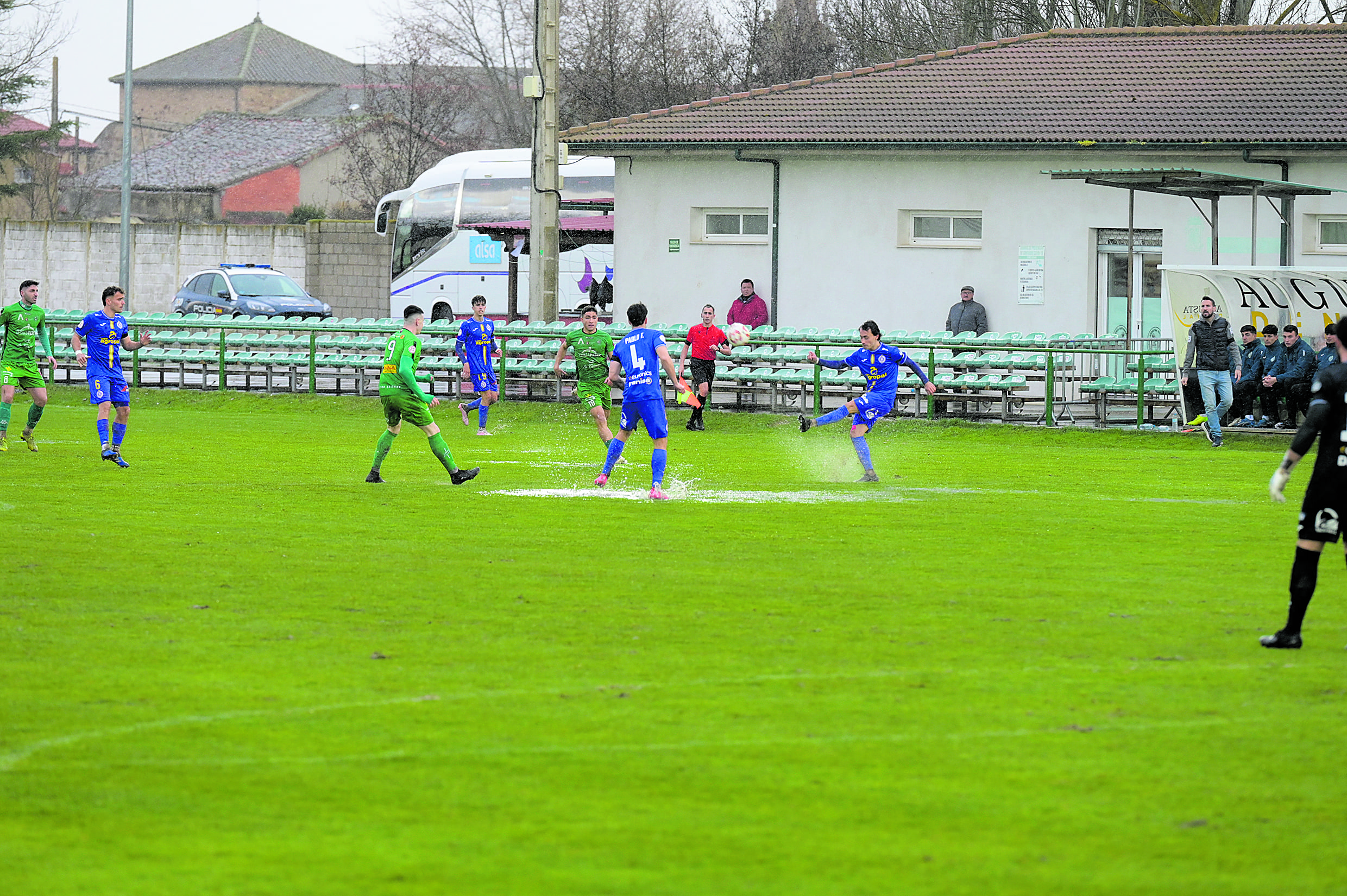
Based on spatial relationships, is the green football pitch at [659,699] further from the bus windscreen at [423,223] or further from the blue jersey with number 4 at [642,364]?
the bus windscreen at [423,223]

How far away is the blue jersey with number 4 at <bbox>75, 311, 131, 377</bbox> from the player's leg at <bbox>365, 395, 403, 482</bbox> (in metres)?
3.60

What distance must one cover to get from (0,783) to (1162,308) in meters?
20.8

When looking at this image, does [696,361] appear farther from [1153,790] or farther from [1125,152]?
[1153,790]

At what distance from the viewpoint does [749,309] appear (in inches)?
1155

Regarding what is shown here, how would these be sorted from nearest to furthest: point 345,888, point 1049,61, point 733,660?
point 345,888 < point 733,660 < point 1049,61

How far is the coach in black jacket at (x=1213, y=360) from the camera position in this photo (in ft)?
74.0

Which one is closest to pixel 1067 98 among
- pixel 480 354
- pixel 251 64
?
pixel 480 354

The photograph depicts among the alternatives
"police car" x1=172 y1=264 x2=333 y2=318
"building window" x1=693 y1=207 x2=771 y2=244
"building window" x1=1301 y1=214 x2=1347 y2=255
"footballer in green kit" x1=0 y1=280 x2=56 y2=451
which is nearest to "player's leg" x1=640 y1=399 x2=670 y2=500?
"footballer in green kit" x1=0 y1=280 x2=56 y2=451

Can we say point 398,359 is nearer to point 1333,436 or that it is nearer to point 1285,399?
point 1333,436

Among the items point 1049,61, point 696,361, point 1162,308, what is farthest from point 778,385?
point 1049,61

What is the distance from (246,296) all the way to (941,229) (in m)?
17.0

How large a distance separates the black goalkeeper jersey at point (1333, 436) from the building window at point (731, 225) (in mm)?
22365

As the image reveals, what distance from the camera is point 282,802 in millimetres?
6160

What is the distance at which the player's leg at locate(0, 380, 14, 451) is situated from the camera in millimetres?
20875
